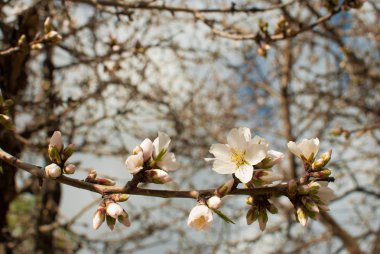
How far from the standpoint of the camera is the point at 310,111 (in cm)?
730

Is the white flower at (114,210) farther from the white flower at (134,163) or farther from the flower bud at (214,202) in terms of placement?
the flower bud at (214,202)

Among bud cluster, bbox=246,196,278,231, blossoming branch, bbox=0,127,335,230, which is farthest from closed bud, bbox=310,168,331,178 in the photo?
bud cluster, bbox=246,196,278,231

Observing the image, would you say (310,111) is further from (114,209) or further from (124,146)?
(114,209)

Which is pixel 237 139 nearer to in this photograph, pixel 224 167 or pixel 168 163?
pixel 224 167

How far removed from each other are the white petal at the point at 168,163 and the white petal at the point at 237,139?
0.81ft

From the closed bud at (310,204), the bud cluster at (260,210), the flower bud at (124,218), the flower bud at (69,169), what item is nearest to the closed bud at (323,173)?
the closed bud at (310,204)

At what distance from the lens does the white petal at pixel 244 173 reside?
1.63 metres

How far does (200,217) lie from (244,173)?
241 millimetres

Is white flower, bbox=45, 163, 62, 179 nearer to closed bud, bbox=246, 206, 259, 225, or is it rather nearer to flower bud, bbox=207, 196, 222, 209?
flower bud, bbox=207, 196, 222, 209

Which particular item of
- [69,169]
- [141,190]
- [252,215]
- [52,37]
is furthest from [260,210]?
[52,37]

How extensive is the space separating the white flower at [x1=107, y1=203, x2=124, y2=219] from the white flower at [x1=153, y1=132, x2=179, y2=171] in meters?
0.25

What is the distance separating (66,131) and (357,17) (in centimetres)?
485

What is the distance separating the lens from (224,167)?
1.74m

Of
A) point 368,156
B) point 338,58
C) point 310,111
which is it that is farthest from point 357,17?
point 368,156
